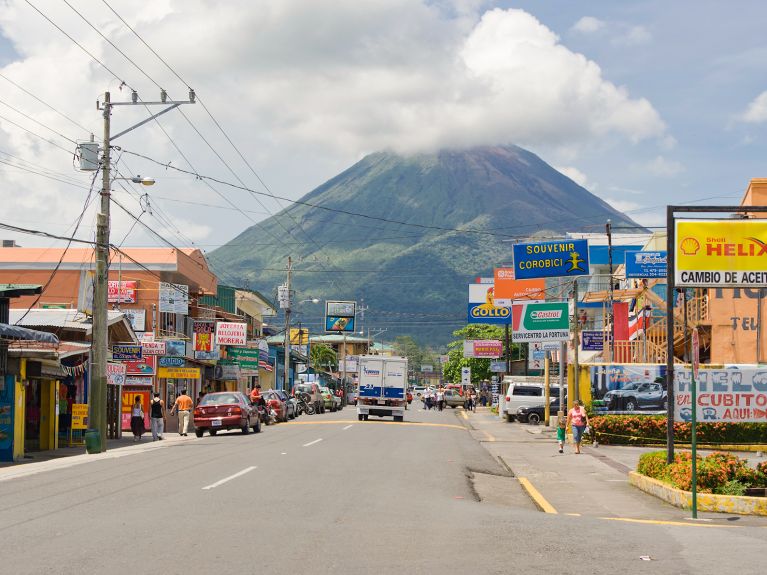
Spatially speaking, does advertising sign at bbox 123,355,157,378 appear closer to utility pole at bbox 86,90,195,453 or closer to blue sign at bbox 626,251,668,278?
utility pole at bbox 86,90,195,453

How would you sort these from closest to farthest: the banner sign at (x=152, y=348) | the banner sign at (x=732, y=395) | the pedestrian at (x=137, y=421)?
the banner sign at (x=732, y=395)
the pedestrian at (x=137, y=421)
the banner sign at (x=152, y=348)

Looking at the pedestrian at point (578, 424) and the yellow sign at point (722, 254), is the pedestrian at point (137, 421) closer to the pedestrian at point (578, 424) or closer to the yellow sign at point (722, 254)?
the pedestrian at point (578, 424)

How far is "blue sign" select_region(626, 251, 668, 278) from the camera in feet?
139

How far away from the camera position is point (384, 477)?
61.0 ft

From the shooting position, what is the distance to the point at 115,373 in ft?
106

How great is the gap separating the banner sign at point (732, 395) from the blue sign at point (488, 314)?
39.7 metres

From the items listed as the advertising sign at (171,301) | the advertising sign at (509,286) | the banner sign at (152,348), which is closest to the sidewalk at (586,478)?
the banner sign at (152,348)

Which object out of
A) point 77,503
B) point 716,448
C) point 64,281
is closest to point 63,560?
point 77,503

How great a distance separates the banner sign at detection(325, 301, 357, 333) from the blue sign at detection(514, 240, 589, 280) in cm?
6234

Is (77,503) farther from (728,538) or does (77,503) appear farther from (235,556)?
(728,538)

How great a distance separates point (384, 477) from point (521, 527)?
6.70 m

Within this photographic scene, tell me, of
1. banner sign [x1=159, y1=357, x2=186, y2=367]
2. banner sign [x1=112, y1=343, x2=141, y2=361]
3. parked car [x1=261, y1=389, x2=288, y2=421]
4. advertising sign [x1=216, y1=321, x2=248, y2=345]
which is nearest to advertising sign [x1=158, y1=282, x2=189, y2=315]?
banner sign [x1=159, y1=357, x2=186, y2=367]

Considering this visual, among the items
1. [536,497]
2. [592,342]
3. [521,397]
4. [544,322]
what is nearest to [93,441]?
[536,497]

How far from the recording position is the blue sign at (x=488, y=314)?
68912 millimetres
